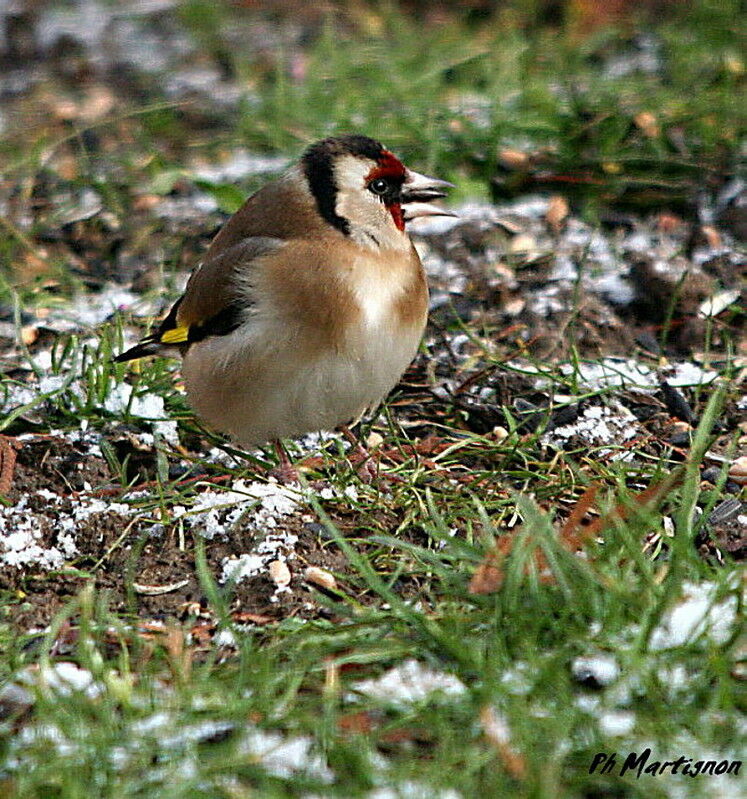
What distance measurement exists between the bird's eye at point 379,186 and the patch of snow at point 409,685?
1722 mm

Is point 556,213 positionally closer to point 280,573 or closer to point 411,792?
point 280,573

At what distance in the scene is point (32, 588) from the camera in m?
3.46

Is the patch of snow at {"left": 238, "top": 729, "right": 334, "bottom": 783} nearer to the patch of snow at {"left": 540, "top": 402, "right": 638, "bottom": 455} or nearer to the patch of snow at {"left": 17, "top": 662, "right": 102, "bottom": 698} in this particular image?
the patch of snow at {"left": 17, "top": 662, "right": 102, "bottom": 698}

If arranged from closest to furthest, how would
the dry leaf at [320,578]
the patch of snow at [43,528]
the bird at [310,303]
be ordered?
the dry leaf at [320,578]
the patch of snow at [43,528]
the bird at [310,303]

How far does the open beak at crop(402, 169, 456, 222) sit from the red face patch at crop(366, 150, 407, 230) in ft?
0.09

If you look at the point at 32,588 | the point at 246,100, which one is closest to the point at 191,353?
the point at 32,588

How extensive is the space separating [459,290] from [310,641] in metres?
2.58

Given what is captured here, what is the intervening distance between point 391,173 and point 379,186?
0.06 metres

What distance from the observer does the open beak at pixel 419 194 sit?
160 inches

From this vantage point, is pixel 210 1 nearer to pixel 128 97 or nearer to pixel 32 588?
pixel 128 97

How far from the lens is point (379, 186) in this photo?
13.1ft

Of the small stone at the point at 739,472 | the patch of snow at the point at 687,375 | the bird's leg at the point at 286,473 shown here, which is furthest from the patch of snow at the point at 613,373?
the bird's leg at the point at 286,473

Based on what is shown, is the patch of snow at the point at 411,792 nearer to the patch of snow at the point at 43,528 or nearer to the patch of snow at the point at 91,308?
the patch of snow at the point at 43,528

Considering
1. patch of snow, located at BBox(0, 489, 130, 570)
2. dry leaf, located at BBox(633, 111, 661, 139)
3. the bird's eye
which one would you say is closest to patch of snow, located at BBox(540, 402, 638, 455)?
the bird's eye
